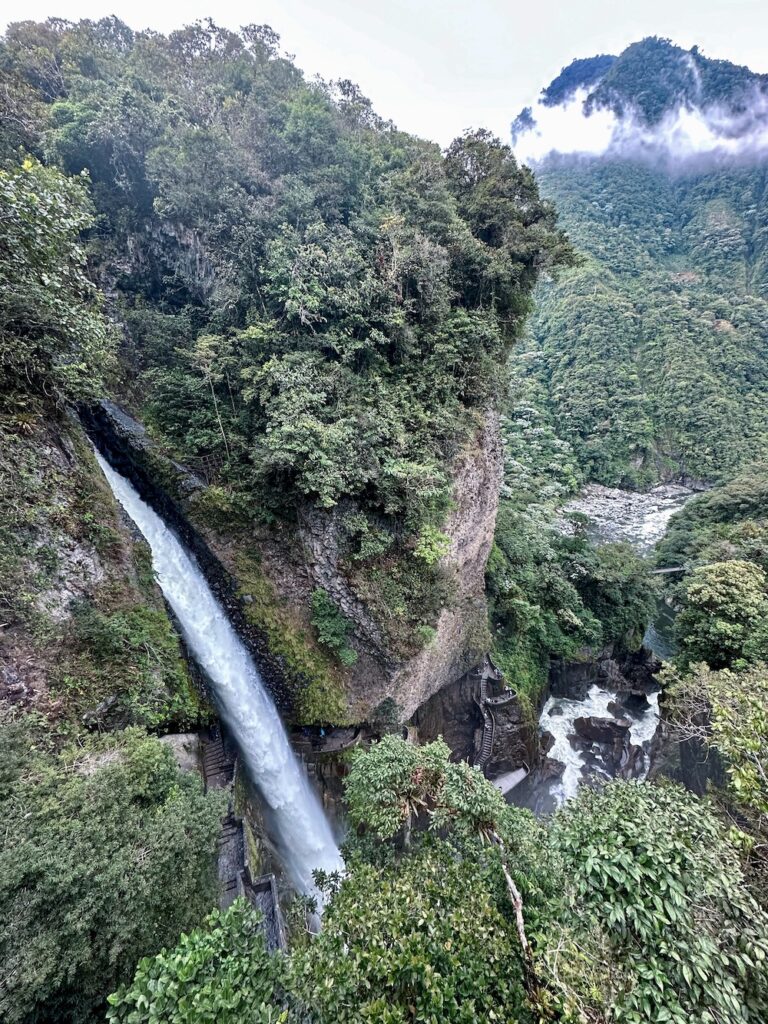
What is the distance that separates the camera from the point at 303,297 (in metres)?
11.4

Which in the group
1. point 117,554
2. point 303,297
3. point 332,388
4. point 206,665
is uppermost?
point 303,297

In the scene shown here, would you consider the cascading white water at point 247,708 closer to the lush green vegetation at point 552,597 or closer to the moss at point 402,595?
the moss at point 402,595

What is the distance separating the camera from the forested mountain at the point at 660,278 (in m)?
46.3

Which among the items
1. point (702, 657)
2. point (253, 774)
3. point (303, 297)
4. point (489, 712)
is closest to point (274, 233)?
point (303, 297)

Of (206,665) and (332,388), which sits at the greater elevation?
(332,388)

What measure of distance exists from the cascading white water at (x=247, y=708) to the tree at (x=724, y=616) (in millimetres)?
12748

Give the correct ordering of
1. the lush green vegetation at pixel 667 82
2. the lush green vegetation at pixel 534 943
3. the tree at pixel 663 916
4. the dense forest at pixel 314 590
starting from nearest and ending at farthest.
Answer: the tree at pixel 663 916 < the lush green vegetation at pixel 534 943 < the dense forest at pixel 314 590 < the lush green vegetation at pixel 667 82

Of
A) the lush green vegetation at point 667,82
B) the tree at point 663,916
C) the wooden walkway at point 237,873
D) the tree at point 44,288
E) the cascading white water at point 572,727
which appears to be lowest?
the cascading white water at point 572,727

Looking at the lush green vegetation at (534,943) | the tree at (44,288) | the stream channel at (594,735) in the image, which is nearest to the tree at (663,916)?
the lush green vegetation at (534,943)

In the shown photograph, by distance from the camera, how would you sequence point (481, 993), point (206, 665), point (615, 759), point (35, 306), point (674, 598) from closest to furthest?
point (481, 993), point (35, 306), point (206, 665), point (615, 759), point (674, 598)

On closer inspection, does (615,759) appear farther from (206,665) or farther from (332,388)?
(332,388)

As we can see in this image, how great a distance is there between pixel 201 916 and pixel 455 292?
16862mm

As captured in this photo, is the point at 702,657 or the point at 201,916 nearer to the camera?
the point at 201,916

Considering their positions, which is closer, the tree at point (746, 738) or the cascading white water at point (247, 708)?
the tree at point (746, 738)
